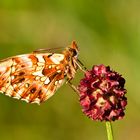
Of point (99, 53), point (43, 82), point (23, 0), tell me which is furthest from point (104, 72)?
point (23, 0)

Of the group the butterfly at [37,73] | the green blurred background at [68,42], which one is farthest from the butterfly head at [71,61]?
the green blurred background at [68,42]

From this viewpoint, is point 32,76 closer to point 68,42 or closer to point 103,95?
point 103,95

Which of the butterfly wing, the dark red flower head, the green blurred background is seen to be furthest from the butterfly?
the green blurred background

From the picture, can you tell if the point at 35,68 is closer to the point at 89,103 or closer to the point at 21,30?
the point at 89,103

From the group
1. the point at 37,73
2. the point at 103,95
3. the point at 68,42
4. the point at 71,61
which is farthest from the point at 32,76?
the point at 68,42

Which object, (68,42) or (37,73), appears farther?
(68,42)
